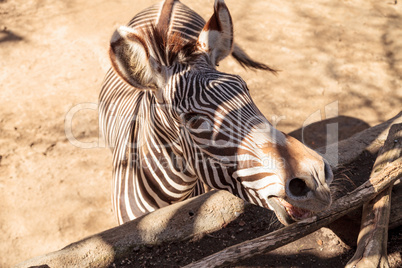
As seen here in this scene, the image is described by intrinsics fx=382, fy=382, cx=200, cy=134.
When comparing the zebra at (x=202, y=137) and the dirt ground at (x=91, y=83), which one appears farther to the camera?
the dirt ground at (x=91, y=83)

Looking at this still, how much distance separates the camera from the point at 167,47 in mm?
2580

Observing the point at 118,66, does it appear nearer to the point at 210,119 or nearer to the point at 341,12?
the point at 210,119

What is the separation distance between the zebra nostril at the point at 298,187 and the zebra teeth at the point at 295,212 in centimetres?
13

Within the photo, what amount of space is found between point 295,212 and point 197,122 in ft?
2.61

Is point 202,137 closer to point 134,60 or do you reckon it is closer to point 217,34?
point 134,60

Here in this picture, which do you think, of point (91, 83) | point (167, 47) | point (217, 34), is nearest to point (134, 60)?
point (167, 47)

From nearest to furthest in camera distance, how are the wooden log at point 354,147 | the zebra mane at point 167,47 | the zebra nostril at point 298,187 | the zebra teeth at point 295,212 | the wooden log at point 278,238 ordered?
the zebra nostril at point 298,187, the zebra teeth at point 295,212, the wooden log at point 278,238, the zebra mane at point 167,47, the wooden log at point 354,147

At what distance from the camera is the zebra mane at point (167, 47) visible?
258 cm

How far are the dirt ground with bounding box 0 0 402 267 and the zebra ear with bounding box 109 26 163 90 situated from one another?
253 cm

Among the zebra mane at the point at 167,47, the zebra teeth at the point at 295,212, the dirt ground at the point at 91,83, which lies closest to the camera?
the zebra teeth at the point at 295,212

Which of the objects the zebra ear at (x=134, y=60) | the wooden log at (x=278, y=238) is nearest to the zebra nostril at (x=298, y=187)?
the wooden log at (x=278, y=238)

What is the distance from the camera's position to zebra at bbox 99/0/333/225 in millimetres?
2111

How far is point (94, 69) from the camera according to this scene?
20.8 ft

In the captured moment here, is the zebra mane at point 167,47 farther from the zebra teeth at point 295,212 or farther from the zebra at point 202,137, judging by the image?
the zebra teeth at point 295,212
